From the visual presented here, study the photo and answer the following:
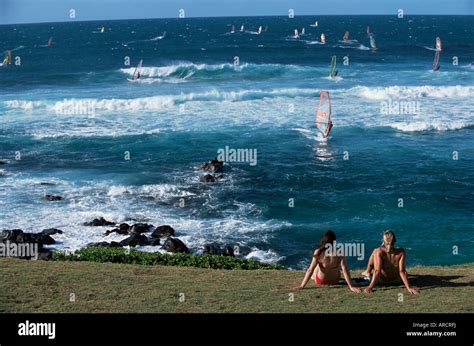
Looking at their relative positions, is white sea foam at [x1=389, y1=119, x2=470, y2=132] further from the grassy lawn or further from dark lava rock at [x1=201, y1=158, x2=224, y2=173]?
the grassy lawn

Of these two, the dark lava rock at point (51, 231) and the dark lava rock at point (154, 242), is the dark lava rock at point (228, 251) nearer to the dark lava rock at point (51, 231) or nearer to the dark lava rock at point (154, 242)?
the dark lava rock at point (154, 242)

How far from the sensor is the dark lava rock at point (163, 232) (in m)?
24.2

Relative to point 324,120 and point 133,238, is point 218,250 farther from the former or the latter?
point 324,120

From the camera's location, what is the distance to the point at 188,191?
3020cm

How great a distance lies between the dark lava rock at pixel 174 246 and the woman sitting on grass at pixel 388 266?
10729 millimetres

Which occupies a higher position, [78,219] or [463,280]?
[463,280]

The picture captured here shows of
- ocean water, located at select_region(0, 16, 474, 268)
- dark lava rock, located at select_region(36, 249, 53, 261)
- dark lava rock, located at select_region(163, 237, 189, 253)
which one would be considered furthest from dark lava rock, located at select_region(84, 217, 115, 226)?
dark lava rock, located at select_region(36, 249, 53, 261)

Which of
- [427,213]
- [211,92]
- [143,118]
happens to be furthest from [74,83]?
[427,213]

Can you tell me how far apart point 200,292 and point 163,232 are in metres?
12.0
